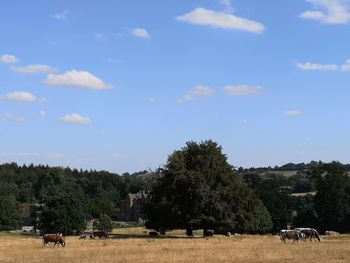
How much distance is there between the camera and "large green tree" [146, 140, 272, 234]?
6425 centimetres

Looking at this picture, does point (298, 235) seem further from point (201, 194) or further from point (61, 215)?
point (61, 215)

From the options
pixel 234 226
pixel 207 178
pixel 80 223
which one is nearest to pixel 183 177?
pixel 207 178

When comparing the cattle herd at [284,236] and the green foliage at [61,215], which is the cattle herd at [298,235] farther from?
the green foliage at [61,215]

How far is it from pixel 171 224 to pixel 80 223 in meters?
43.2

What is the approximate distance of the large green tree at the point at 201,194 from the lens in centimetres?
6425

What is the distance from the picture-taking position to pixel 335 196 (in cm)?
11788

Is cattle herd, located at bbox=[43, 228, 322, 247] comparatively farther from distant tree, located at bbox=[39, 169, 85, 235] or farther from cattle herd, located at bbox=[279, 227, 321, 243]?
distant tree, located at bbox=[39, 169, 85, 235]

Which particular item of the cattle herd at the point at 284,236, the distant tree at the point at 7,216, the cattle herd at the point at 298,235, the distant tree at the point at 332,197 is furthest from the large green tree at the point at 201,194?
the distant tree at the point at 7,216

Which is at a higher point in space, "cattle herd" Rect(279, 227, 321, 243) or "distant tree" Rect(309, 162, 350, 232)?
"distant tree" Rect(309, 162, 350, 232)

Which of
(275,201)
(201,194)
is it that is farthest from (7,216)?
(201,194)

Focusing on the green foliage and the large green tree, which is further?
the green foliage

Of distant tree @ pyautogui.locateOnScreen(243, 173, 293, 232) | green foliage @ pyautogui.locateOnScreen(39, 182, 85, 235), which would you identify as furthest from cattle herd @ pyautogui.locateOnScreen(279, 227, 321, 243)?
distant tree @ pyautogui.locateOnScreen(243, 173, 293, 232)

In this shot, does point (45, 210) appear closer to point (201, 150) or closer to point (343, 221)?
point (201, 150)

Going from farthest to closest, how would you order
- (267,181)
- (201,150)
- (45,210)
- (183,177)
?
(267,181)
(45,210)
(201,150)
(183,177)
